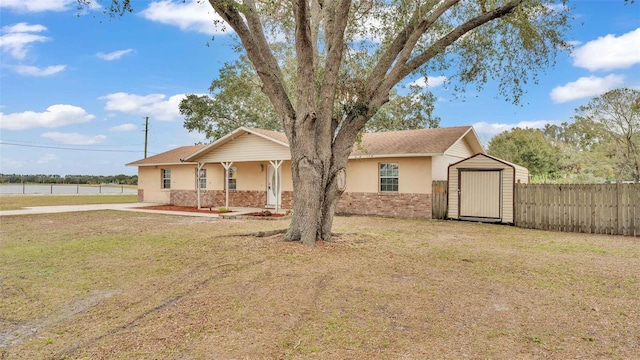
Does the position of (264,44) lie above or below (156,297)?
above

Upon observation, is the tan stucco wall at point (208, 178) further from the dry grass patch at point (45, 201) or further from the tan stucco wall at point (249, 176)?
the dry grass patch at point (45, 201)

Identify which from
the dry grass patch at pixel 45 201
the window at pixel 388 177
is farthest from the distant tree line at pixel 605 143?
Answer: the dry grass patch at pixel 45 201

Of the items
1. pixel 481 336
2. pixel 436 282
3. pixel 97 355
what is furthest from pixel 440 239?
pixel 97 355

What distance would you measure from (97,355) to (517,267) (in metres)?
6.49

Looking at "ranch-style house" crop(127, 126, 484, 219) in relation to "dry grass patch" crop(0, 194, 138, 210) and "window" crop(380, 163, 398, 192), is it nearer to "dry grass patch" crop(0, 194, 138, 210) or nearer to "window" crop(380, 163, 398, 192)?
"window" crop(380, 163, 398, 192)

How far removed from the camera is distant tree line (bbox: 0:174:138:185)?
133 feet

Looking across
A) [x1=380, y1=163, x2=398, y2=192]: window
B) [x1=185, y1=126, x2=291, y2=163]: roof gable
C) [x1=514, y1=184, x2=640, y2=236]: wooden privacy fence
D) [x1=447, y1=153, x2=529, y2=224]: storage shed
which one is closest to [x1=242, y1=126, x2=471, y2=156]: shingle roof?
[x1=185, y1=126, x2=291, y2=163]: roof gable

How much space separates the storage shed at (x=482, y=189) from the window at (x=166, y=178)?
657 inches

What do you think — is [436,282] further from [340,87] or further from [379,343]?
[340,87]

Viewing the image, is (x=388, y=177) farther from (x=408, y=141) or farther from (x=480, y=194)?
A: (x=480, y=194)

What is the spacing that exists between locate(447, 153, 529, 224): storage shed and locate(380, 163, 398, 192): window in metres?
2.24

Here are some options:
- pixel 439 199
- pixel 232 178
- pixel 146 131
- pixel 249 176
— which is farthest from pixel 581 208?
pixel 146 131

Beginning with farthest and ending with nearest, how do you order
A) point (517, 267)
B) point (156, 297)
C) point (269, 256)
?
point (269, 256) → point (517, 267) → point (156, 297)

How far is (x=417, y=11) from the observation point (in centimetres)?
836
